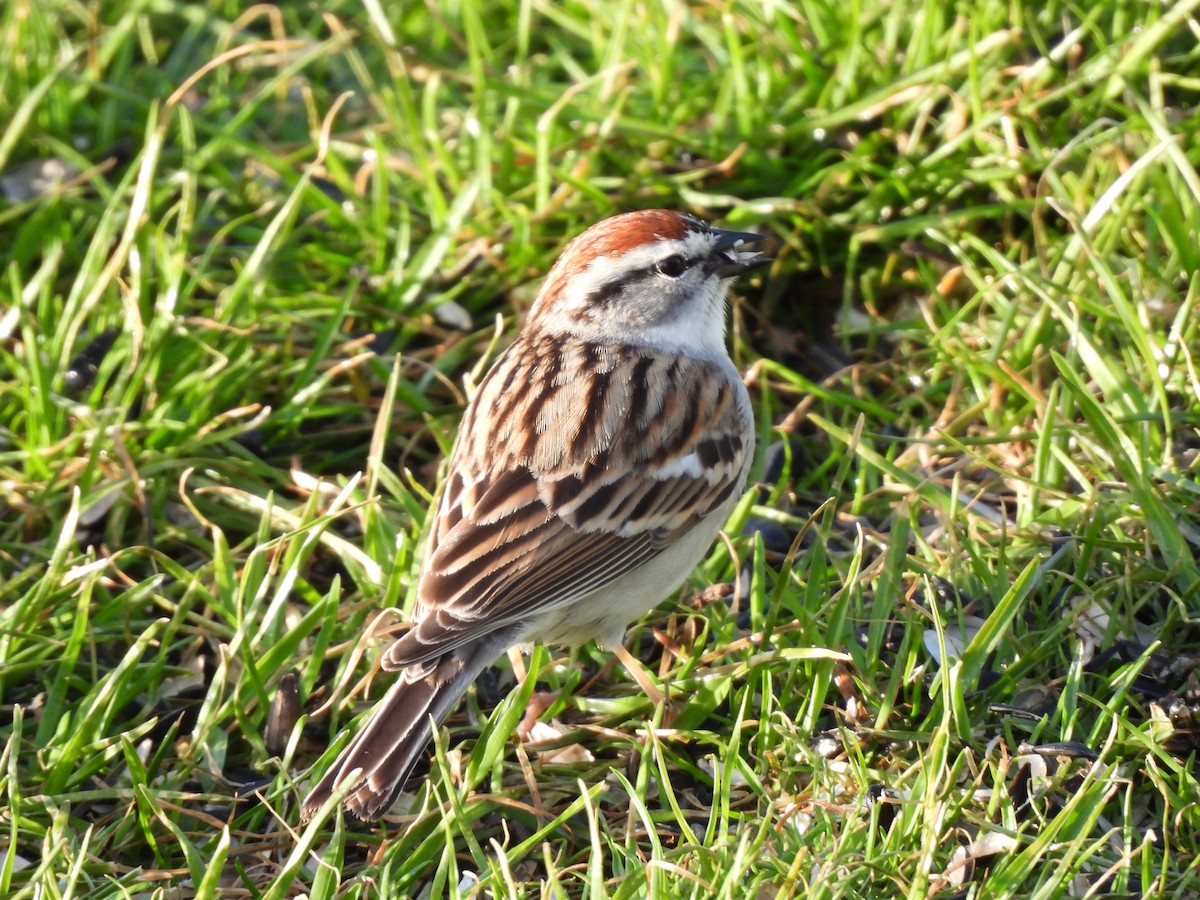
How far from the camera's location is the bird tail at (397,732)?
3.45 metres

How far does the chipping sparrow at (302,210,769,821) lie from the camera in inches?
143

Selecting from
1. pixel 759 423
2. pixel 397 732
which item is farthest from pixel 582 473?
pixel 759 423

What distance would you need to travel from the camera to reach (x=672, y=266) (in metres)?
4.38

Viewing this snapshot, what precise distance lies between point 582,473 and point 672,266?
76 centimetres

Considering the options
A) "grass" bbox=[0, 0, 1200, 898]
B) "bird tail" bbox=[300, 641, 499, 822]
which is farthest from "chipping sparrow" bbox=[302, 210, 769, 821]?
"grass" bbox=[0, 0, 1200, 898]

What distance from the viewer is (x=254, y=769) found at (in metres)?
3.86

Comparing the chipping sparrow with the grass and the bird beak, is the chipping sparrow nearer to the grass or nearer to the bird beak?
the bird beak

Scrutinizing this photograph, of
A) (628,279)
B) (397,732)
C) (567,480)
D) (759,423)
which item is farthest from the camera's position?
(759,423)

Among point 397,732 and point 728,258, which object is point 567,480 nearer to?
point 397,732

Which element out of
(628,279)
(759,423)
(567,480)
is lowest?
(759,423)

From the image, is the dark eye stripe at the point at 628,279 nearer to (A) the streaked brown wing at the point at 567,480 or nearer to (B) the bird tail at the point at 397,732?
(A) the streaked brown wing at the point at 567,480

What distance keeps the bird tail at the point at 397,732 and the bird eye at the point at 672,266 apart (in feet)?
4.04

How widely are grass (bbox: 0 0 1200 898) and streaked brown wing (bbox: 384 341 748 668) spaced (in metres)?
0.26

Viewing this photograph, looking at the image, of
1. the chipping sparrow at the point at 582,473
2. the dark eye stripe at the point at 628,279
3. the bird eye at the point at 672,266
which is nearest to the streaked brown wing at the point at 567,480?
the chipping sparrow at the point at 582,473
